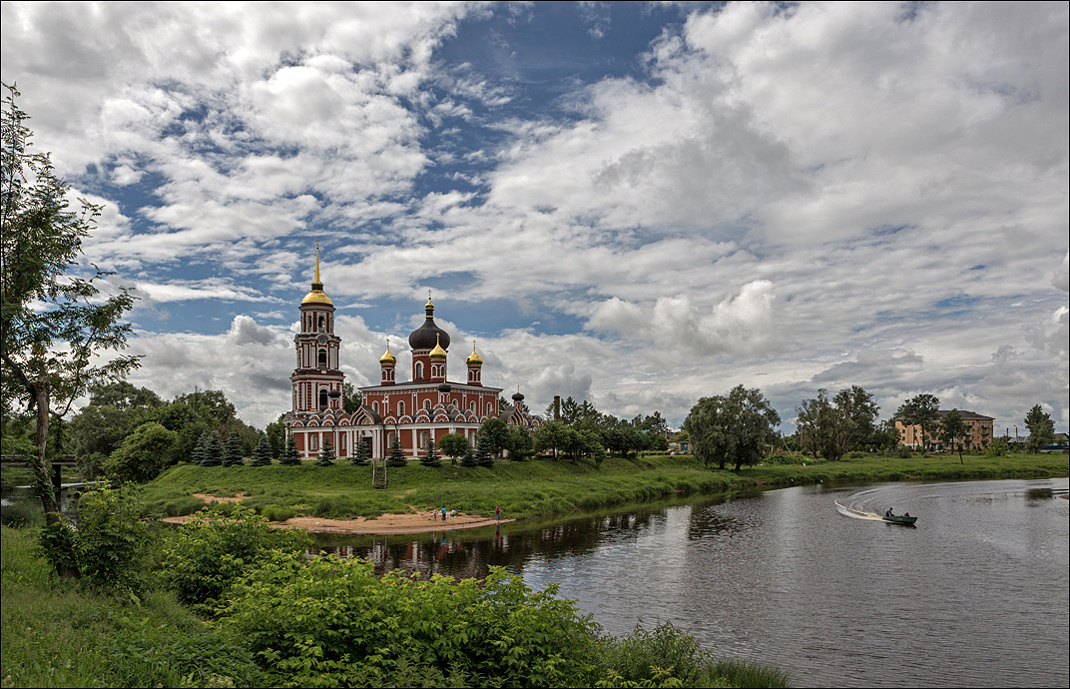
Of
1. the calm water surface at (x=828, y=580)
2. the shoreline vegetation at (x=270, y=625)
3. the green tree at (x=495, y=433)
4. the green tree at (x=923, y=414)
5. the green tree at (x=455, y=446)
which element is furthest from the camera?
the green tree at (x=923, y=414)

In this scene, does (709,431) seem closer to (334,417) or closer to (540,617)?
(334,417)

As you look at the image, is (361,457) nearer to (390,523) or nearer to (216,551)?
(390,523)

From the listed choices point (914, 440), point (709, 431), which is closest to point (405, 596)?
point (709, 431)

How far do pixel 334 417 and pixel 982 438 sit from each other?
135172 mm

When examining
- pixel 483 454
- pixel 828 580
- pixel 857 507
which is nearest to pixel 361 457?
pixel 483 454

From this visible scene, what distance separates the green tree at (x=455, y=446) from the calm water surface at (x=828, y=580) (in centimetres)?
1779

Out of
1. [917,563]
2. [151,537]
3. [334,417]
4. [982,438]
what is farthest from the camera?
[982,438]

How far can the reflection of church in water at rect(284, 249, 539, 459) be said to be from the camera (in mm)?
67000

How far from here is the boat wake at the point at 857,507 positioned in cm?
4484

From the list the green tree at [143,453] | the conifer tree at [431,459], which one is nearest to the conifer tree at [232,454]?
the green tree at [143,453]

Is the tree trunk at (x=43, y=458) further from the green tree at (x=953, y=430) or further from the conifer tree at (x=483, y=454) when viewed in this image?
the green tree at (x=953, y=430)

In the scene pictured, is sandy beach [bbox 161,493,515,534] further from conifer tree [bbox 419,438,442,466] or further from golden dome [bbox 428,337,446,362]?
golden dome [bbox 428,337,446,362]

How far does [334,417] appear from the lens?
69.9m

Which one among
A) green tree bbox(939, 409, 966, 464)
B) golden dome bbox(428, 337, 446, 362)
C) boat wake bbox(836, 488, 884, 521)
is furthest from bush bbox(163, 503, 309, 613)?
green tree bbox(939, 409, 966, 464)
